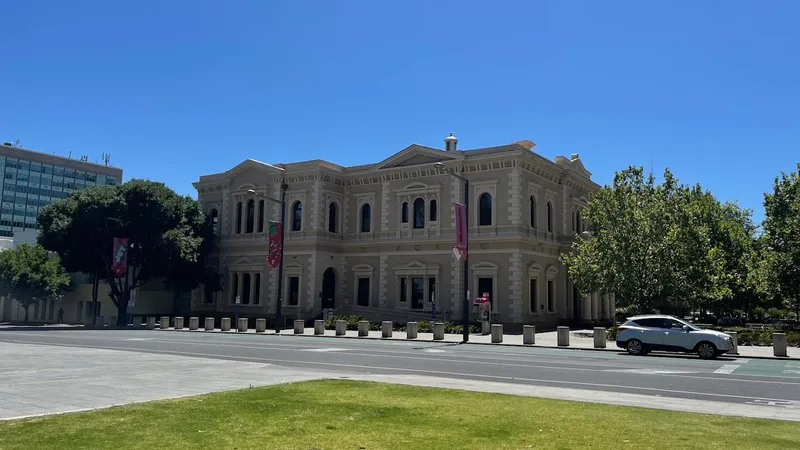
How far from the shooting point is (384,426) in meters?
8.52

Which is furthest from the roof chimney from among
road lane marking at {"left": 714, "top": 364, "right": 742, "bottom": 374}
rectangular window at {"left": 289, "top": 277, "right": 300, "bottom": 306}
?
road lane marking at {"left": 714, "top": 364, "right": 742, "bottom": 374}

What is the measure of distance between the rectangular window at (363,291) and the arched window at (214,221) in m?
13.8

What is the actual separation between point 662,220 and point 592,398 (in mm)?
26131

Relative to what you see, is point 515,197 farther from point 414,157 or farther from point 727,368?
point 727,368

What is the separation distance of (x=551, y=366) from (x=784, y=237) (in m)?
32.3

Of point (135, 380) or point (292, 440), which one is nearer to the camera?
point (292, 440)

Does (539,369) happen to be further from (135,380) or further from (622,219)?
(622,219)

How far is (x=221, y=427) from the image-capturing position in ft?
27.4

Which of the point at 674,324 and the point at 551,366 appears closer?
the point at 551,366

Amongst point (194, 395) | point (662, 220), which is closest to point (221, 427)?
point (194, 395)

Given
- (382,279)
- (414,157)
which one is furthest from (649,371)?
(414,157)

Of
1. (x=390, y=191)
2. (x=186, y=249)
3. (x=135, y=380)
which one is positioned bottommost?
(x=135, y=380)

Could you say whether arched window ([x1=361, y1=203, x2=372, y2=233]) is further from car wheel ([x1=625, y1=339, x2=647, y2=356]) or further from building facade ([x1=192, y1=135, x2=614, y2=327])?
car wheel ([x1=625, y1=339, x2=647, y2=356])

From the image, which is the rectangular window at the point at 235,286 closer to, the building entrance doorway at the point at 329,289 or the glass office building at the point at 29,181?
the building entrance doorway at the point at 329,289
